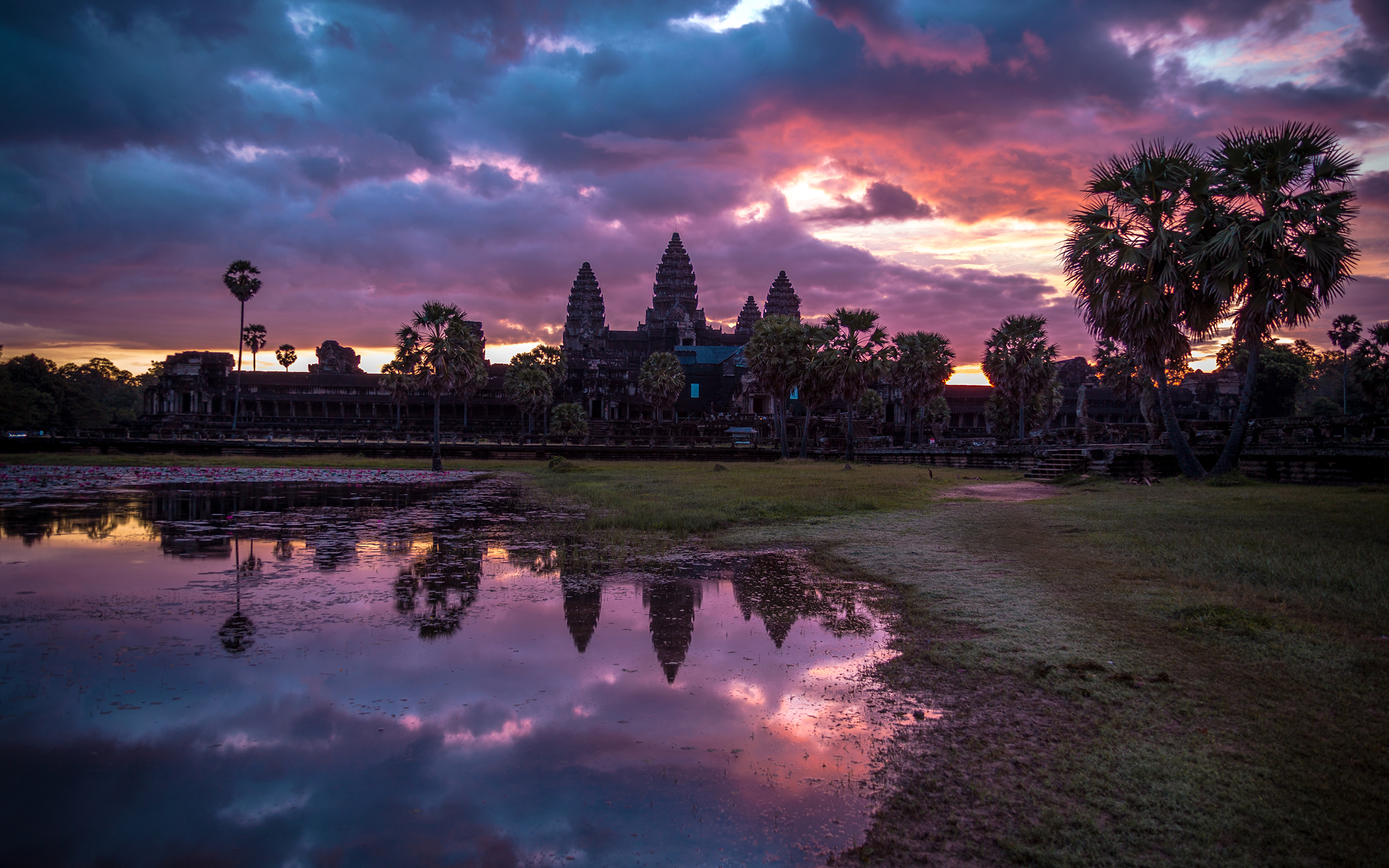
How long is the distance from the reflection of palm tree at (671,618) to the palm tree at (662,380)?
5860 cm

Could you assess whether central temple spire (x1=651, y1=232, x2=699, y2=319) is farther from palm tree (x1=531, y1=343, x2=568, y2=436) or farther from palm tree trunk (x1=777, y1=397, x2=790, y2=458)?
palm tree trunk (x1=777, y1=397, x2=790, y2=458)

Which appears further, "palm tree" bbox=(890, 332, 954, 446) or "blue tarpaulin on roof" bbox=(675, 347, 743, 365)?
"blue tarpaulin on roof" bbox=(675, 347, 743, 365)

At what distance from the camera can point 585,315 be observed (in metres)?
116

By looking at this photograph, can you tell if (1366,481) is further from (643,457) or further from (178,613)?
(643,457)

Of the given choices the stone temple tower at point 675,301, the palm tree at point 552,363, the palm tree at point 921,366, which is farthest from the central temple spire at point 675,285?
the palm tree at point 921,366

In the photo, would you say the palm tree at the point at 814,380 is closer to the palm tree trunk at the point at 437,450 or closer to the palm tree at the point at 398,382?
the palm tree trunk at the point at 437,450

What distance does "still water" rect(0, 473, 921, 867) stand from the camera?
465cm

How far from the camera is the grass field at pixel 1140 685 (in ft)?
14.5

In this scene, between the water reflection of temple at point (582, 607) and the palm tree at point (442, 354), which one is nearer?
the water reflection of temple at point (582, 607)

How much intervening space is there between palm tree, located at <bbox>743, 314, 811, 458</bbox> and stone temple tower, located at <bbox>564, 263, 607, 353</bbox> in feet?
199

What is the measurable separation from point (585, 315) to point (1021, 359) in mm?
77856

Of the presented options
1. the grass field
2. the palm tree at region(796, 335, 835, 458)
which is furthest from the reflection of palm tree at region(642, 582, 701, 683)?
the palm tree at region(796, 335, 835, 458)

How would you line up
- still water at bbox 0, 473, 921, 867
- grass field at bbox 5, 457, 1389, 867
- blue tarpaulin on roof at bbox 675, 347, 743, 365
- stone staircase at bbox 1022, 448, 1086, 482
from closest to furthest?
1. grass field at bbox 5, 457, 1389, 867
2. still water at bbox 0, 473, 921, 867
3. stone staircase at bbox 1022, 448, 1086, 482
4. blue tarpaulin on roof at bbox 675, 347, 743, 365

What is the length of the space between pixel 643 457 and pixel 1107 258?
29.6m
